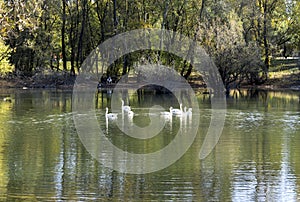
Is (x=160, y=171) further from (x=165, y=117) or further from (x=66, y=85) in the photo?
(x=66, y=85)

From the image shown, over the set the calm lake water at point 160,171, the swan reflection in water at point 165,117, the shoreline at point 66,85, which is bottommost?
the calm lake water at point 160,171

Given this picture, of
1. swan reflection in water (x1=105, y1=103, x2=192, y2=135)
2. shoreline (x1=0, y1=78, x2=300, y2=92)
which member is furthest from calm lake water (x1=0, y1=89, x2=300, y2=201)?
shoreline (x1=0, y1=78, x2=300, y2=92)

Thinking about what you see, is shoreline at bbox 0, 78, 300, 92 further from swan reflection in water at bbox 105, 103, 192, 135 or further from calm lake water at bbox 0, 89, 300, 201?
calm lake water at bbox 0, 89, 300, 201

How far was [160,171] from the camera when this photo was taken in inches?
691

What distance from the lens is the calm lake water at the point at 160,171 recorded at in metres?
14.9

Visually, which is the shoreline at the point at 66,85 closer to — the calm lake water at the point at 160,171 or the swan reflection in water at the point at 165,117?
the swan reflection in water at the point at 165,117

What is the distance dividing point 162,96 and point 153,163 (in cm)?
2716

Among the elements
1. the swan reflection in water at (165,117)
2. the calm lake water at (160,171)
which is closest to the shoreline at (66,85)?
the swan reflection in water at (165,117)

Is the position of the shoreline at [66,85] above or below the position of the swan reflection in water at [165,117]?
above

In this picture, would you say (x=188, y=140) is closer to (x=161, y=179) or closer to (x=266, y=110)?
(x=161, y=179)

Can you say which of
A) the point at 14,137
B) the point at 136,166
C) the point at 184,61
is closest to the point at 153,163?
the point at 136,166

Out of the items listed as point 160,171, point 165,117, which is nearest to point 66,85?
point 165,117

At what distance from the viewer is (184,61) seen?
56.0 metres

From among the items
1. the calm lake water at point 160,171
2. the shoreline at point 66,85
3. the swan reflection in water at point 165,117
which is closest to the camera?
the calm lake water at point 160,171
